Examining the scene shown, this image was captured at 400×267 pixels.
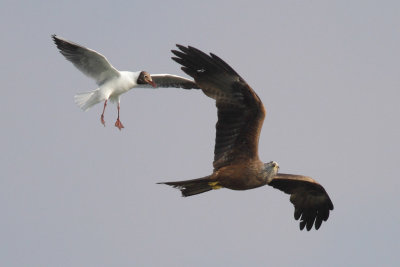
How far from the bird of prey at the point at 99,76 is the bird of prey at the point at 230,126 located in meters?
4.54

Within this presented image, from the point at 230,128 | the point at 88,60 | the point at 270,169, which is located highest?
the point at 88,60

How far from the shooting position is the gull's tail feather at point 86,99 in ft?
55.5

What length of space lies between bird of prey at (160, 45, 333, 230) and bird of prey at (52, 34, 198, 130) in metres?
4.54

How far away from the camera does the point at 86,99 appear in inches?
667

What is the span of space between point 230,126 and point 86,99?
5083 mm

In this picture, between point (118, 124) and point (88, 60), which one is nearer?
point (88, 60)

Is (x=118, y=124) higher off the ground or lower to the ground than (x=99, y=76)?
lower

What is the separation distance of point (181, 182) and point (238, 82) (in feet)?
5.22

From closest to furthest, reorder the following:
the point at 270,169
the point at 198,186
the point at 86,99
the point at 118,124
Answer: the point at 270,169 → the point at 198,186 → the point at 86,99 → the point at 118,124

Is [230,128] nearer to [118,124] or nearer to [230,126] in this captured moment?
[230,126]

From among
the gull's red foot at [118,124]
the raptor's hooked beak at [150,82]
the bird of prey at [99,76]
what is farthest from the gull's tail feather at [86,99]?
the raptor's hooked beak at [150,82]

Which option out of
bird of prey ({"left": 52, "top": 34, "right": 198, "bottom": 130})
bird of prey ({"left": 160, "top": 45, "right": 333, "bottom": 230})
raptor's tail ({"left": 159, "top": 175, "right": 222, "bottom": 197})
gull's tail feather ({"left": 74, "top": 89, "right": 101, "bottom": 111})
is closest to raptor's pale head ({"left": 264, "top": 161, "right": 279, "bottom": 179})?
bird of prey ({"left": 160, "top": 45, "right": 333, "bottom": 230})

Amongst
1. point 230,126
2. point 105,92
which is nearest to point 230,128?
point 230,126

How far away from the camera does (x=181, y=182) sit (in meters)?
12.3
